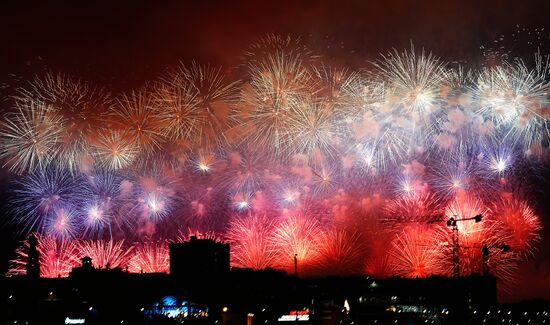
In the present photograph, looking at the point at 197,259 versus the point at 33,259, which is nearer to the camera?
the point at 33,259

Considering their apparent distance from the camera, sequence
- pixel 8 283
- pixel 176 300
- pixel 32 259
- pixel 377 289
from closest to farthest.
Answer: pixel 32 259, pixel 8 283, pixel 176 300, pixel 377 289

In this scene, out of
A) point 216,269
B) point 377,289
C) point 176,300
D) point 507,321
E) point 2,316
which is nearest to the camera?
point 2,316

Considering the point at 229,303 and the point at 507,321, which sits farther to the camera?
the point at 507,321

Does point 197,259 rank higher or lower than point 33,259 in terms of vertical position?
higher

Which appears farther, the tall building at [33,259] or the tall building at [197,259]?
the tall building at [197,259]

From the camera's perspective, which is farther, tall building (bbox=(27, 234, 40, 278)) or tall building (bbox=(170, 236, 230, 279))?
tall building (bbox=(170, 236, 230, 279))

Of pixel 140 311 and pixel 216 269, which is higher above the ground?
pixel 216 269

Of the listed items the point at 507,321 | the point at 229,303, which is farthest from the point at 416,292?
the point at 229,303

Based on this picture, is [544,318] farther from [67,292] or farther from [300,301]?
[67,292]
